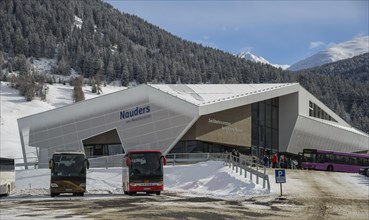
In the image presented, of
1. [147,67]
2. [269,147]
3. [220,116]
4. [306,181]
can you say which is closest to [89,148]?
[220,116]

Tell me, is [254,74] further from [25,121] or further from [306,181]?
[306,181]

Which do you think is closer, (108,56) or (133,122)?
(133,122)

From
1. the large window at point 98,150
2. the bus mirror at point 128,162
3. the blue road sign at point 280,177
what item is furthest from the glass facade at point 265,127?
the blue road sign at point 280,177

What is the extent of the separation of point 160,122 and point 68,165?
20059 mm

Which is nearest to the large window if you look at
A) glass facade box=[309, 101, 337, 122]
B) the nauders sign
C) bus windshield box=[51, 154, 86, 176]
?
the nauders sign

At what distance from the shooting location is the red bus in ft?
97.6

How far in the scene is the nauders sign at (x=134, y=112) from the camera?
169 ft

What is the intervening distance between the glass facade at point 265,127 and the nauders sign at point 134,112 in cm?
1455

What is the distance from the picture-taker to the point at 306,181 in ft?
111

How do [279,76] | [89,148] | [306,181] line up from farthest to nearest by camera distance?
[279,76] → [89,148] → [306,181]

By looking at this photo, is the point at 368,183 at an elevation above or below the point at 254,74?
below

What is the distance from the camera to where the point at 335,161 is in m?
53.8

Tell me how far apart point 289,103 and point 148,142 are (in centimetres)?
2220

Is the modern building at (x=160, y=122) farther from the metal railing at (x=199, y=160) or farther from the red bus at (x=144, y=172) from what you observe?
the red bus at (x=144, y=172)
